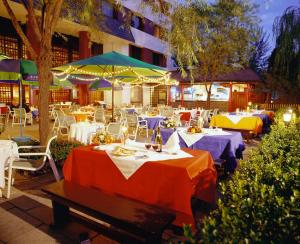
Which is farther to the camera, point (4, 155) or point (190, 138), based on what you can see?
point (190, 138)

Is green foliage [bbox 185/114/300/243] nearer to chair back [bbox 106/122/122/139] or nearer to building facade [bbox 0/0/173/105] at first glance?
chair back [bbox 106/122/122/139]

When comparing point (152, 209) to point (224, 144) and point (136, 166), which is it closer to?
point (136, 166)

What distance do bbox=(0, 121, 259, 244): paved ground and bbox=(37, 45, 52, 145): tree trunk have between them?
156 centimetres

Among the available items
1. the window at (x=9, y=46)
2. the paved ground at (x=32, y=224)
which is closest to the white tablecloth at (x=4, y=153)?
the paved ground at (x=32, y=224)

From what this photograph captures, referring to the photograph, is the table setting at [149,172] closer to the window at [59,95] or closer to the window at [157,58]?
the window at [59,95]

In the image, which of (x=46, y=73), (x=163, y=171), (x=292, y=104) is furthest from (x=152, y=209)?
(x=292, y=104)

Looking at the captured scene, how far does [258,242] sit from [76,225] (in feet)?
7.90

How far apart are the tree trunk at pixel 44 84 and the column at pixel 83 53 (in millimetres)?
13018

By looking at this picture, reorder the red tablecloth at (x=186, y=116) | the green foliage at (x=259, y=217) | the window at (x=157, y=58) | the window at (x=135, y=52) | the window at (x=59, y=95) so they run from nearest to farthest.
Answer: the green foliage at (x=259, y=217) < the red tablecloth at (x=186, y=116) < the window at (x=59, y=95) < the window at (x=135, y=52) < the window at (x=157, y=58)

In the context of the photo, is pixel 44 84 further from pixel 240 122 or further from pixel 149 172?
pixel 240 122

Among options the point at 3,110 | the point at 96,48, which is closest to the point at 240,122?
the point at 3,110

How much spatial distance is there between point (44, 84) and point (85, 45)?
13815 mm

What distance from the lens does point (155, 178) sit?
2727 mm

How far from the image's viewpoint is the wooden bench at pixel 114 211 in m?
2.03
